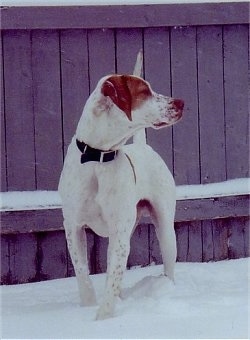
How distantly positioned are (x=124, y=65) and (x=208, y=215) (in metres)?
1.22

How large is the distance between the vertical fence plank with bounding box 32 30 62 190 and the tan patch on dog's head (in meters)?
1.53

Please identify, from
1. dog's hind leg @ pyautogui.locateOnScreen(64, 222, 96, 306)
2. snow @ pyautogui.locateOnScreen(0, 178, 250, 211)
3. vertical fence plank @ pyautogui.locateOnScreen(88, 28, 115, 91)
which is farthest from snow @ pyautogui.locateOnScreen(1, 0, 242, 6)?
dog's hind leg @ pyautogui.locateOnScreen(64, 222, 96, 306)

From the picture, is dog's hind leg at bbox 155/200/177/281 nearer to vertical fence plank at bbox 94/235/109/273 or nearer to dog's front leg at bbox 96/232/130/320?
dog's front leg at bbox 96/232/130/320

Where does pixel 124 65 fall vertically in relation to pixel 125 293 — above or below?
above

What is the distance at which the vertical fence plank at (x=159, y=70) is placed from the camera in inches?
229

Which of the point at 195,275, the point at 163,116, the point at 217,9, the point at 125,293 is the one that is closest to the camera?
the point at 163,116

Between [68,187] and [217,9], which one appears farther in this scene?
[217,9]

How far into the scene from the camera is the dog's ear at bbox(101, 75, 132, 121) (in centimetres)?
405

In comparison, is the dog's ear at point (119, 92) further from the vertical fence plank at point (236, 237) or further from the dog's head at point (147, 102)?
the vertical fence plank at point (236, 237)

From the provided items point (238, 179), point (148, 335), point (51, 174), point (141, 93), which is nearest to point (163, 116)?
point (141, 93)

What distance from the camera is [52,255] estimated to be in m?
5.75

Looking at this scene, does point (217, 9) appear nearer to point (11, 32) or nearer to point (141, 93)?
point (11, 32)

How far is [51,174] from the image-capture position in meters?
5.66

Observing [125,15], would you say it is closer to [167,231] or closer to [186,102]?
[186,102]
